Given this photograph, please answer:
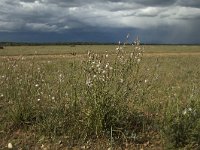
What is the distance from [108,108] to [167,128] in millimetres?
1176

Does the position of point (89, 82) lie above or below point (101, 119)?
above

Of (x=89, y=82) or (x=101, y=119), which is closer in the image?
(x=101, y=119)

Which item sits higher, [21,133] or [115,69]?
[115,69]

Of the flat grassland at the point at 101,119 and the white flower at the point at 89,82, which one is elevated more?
the white flower at the point at 89,82

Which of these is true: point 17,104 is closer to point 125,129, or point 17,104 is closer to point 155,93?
point 125,129

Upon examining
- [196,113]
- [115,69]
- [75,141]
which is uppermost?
[115,69]

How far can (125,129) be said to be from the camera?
25.0ft

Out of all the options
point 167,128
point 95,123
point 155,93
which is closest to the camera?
point 167,128

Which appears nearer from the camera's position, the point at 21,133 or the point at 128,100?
the point at 21,133

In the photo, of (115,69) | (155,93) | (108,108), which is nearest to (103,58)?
(115,69)

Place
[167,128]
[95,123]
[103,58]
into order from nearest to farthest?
[167,128]
[95,123]
[103,58]

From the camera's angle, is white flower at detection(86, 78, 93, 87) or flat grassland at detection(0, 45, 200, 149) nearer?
flat grassland at detection(0, 45, 200, 149)

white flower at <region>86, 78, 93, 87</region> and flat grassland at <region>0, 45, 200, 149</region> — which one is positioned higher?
white flower at <region>86, 78, 93, 87</region>

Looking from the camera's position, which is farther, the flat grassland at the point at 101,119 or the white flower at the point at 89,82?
the white flower at the point at 89,82
